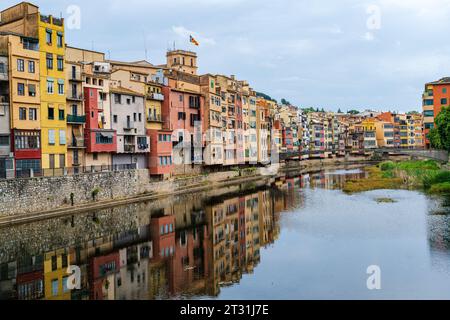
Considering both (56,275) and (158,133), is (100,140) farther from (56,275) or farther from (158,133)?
(56,275)

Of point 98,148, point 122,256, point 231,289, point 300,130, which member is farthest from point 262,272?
point 300,130

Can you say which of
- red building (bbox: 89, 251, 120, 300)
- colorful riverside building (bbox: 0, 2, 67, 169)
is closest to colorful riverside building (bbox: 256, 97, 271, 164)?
colorful riverside building (bbox: 0, 2, 67, 169)

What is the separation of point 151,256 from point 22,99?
2078 centimetres

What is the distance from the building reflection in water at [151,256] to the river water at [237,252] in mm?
58

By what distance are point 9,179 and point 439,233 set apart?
1138 inches

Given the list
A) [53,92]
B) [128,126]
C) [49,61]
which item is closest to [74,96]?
[53,92]

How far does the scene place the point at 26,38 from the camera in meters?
40.4

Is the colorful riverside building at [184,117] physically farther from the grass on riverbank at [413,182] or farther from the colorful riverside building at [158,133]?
the grass on riverbank at [413,182]

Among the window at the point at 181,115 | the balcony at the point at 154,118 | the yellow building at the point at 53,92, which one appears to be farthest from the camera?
the window at the point at 181,115

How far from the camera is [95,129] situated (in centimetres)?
4697

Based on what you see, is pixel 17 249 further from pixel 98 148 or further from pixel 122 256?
pixel 98 148

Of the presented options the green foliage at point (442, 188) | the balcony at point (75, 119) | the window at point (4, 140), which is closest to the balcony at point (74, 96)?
the balcony at point (75, 119)

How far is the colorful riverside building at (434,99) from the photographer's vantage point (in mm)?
87312

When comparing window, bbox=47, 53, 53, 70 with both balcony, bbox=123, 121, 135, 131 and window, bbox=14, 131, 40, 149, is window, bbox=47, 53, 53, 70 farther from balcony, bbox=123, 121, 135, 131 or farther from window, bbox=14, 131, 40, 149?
balcony, bbox=123, 121, 135, 131
